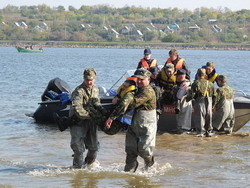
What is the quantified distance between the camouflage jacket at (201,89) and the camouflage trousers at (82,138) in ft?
12.0

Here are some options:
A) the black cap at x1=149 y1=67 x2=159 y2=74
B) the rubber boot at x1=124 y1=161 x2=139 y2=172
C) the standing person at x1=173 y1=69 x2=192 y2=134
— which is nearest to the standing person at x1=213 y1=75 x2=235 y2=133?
the standing person at x1=173 y1=69 x2=192 y2=134

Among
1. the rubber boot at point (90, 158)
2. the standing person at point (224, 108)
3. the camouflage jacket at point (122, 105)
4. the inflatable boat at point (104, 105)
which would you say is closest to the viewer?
the camouflage jacket at point (122, 105)

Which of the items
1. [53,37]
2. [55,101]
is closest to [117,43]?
[53,37]

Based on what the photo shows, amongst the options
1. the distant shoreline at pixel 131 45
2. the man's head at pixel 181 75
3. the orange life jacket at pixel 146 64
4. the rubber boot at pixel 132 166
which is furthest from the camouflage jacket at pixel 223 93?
the distant shoreline at pixel 131 45

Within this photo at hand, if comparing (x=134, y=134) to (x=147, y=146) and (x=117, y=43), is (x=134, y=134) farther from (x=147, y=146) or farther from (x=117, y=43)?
(x=117, y=43)

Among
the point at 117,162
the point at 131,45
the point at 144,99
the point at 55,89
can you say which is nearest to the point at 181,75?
the point at 117,162

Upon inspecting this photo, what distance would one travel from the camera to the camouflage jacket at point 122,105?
8.52 m

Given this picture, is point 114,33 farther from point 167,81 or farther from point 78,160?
point 78,160

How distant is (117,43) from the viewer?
566ft

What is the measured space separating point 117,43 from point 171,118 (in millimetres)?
159759

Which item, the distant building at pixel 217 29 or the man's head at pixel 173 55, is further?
the distant building at pixel 217 29

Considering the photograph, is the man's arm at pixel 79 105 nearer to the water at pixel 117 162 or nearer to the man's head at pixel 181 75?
the water at pixel 117 162

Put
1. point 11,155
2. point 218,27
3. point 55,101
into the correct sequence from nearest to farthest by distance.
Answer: point 11,155, point 55,101, point 218,27

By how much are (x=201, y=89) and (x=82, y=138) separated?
4.08 metres
